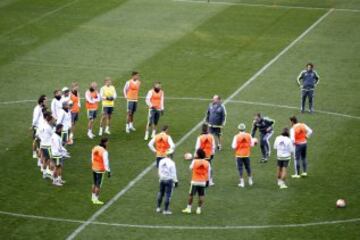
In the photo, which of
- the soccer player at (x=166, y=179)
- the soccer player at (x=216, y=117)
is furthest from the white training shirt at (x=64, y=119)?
the soccer player at (x=166, y=179)

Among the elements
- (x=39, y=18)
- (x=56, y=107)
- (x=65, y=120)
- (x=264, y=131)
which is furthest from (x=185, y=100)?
(x=39, y=18)

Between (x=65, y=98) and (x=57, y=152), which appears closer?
(x=57, y=152)

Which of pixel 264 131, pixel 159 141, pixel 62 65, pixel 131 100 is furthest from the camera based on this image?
pixel 62 65

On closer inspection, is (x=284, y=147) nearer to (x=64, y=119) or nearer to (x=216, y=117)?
(x=216, y=117)

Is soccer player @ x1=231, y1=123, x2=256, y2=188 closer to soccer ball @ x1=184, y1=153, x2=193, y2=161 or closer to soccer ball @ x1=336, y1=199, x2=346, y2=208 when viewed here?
soccer ball @ x1=184, y1=153, x2=193, y2=161

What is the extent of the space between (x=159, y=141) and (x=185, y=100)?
9.59 meters

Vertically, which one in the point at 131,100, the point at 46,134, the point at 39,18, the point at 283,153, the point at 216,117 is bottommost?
the point at 283,153

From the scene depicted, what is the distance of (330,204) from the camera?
3048 cm

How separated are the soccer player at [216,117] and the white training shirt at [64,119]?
5.02m

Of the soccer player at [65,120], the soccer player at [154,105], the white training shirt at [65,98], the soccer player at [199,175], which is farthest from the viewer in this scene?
the soccer player at [154,105]

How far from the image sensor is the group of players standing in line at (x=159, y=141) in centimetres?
2950

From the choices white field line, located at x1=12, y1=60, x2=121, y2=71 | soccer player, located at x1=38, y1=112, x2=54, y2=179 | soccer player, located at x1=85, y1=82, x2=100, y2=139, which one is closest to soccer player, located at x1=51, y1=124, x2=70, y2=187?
soccer player, located at x1=38, y1=112, x2=54, y2=179

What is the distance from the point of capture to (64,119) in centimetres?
3425

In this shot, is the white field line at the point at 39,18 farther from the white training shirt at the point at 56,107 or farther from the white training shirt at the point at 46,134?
the white training shirt at the point at 46,134
